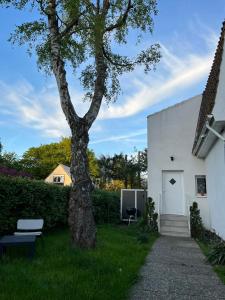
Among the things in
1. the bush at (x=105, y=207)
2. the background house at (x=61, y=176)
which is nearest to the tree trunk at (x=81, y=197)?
the bush at (x=105, y=207)

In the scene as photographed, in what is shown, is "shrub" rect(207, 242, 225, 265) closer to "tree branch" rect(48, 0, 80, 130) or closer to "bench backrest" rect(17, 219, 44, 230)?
"bench backrest" rect(17, 219, 44, 230)

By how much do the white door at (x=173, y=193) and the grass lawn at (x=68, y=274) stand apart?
23.4 feet

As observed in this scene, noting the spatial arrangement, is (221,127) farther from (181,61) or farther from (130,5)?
(130,5)

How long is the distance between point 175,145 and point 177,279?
32.9 ft

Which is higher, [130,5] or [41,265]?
[130,5]

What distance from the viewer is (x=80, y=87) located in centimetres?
1158

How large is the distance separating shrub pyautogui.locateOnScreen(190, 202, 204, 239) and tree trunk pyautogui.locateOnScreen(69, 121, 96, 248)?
6.43 m

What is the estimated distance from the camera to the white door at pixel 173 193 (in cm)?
1454

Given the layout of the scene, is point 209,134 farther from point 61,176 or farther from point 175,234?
point 61,176

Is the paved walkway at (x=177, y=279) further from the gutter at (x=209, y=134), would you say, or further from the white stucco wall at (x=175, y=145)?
the white stucco wall at (x=175, y=145)

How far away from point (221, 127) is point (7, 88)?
11.5 m

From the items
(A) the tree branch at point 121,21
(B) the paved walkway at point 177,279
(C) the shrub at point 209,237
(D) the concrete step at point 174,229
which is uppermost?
(A) the tree branch at point 121,21

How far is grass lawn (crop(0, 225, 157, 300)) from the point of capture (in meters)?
4.30

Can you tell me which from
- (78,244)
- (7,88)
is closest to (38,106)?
(7,88)
